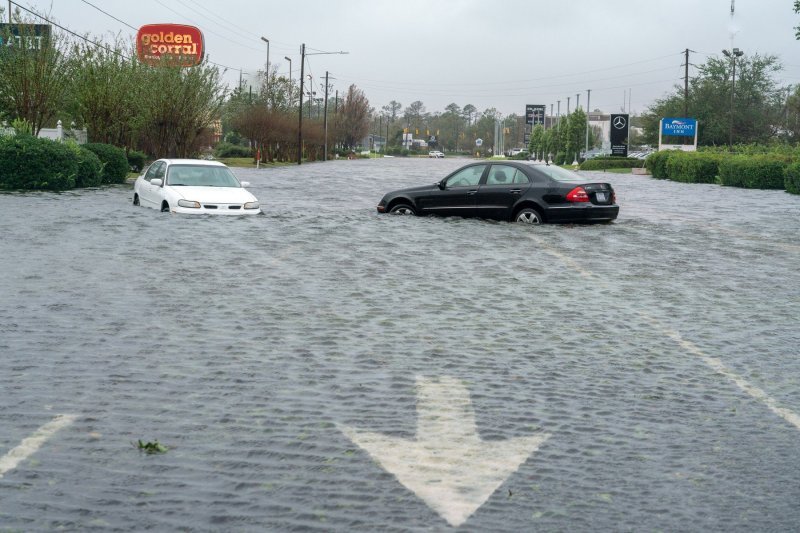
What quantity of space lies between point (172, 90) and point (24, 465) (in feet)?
148

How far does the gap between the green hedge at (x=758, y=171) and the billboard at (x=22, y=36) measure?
98.5 ft

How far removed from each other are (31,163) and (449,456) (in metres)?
25.5

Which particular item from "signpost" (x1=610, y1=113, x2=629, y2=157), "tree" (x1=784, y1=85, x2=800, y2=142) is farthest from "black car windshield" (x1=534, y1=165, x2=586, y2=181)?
"tree" (x1=784, y1=85, x2=800, y2=142)

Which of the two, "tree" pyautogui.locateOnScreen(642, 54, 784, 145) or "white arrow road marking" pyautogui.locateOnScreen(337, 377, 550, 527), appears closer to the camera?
"white arrow road marking" pyautogui.locateOnScreen(337, 377, 550, 527)

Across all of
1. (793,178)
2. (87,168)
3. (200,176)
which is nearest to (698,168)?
(793,178)

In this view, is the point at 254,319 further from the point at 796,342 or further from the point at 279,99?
the point at 279,99

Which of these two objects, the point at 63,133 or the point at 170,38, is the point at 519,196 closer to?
the point at 63,133

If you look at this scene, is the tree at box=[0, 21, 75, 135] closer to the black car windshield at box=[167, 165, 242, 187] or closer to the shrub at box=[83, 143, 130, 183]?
the shrub at box=[83, 143, 130, 183]

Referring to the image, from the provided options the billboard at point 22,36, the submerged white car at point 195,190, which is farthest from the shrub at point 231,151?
the submerged white car at point 195,190

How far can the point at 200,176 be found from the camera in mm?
22375

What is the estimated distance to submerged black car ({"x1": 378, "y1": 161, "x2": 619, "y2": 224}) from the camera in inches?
798

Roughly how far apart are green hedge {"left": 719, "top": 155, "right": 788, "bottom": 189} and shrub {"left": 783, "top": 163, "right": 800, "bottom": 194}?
295 centimetres

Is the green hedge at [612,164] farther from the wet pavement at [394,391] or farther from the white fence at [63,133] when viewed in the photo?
the wet pavement at [394,391]

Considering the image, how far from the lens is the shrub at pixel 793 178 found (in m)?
40.7
